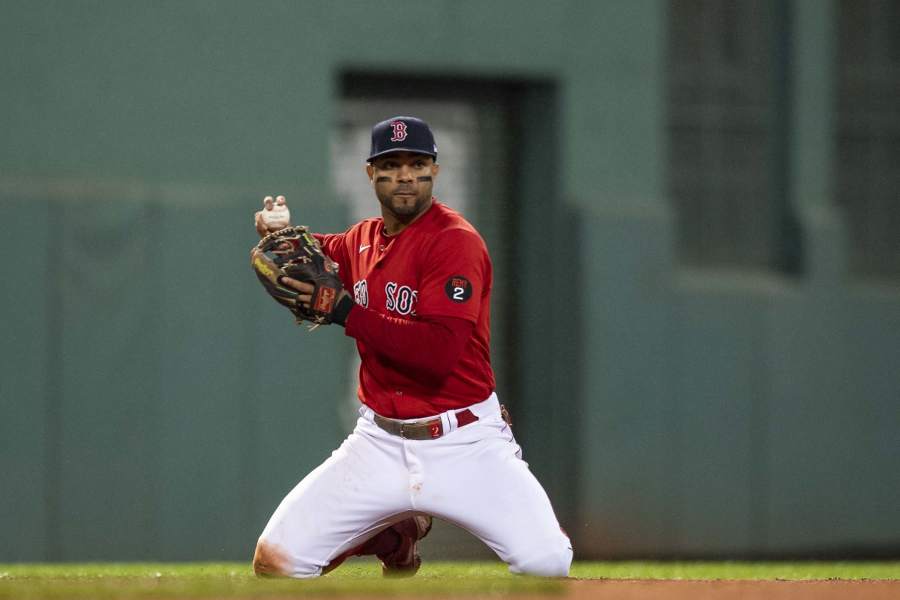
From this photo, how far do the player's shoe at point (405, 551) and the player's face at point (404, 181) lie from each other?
1311 mm

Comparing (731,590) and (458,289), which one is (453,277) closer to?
(458,289)

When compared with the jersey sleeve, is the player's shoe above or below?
below

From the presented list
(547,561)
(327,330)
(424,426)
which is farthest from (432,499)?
(327,330)

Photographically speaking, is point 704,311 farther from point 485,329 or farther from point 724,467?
point 485,329

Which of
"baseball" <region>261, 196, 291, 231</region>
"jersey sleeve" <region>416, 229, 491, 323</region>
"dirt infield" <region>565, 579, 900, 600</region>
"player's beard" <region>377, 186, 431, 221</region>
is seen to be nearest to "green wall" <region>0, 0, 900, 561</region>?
"baseball" <region>261, 196, 291, 231</region>

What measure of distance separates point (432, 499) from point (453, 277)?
879mm

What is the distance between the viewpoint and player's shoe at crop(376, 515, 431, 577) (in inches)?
285

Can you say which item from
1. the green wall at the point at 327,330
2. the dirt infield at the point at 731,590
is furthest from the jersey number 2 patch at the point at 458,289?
the green wall at the point at 327,330

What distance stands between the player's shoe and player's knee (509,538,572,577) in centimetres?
73

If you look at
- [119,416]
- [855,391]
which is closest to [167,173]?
[119,416]

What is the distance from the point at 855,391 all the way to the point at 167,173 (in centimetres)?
545

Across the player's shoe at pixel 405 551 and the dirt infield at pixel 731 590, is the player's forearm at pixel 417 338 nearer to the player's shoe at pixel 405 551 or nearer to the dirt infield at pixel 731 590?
the player's shoe at pixel 405 551

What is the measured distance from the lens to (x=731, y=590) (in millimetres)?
6109

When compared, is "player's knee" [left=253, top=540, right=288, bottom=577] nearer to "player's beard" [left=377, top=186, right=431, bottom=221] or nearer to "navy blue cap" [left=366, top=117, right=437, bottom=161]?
"player's beard" [left=377, top=186, right=431, bottom=221]
